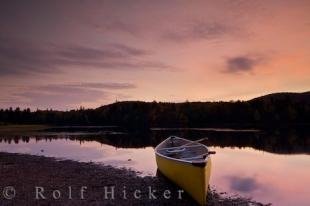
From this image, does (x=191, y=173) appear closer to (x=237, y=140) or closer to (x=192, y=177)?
(x=192, y=177)

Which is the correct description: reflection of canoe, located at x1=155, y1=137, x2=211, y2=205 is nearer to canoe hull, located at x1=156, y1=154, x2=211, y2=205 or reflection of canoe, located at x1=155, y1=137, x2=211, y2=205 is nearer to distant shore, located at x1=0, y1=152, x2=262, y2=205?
canoe hull, located at x1=156, y1=154, x2=211, y2=205

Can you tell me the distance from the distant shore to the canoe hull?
2.29 feet

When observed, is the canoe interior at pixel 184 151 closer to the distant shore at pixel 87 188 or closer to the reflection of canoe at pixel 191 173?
the reflection of canoe at pixel 191 173

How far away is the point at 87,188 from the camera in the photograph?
22328mm

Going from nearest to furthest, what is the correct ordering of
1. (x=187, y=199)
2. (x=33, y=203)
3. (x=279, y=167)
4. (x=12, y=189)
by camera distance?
(x=33, y=203)
(x=187, y=199)
(x=12, y=189)
(x=279, y=167)

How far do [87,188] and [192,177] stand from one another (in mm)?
7294

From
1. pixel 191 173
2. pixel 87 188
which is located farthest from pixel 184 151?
pixel 191 173

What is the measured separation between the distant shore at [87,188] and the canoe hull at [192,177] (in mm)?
697

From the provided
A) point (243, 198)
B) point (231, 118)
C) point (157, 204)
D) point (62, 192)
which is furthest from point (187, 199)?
point (231, 118)

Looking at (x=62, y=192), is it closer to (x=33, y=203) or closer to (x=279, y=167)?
(x=33, y=203)

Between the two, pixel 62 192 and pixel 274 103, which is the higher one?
pixel 274 103

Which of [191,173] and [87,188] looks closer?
[191,173]

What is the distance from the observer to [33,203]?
710 inches

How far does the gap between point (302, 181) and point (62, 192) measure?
18759 mm
